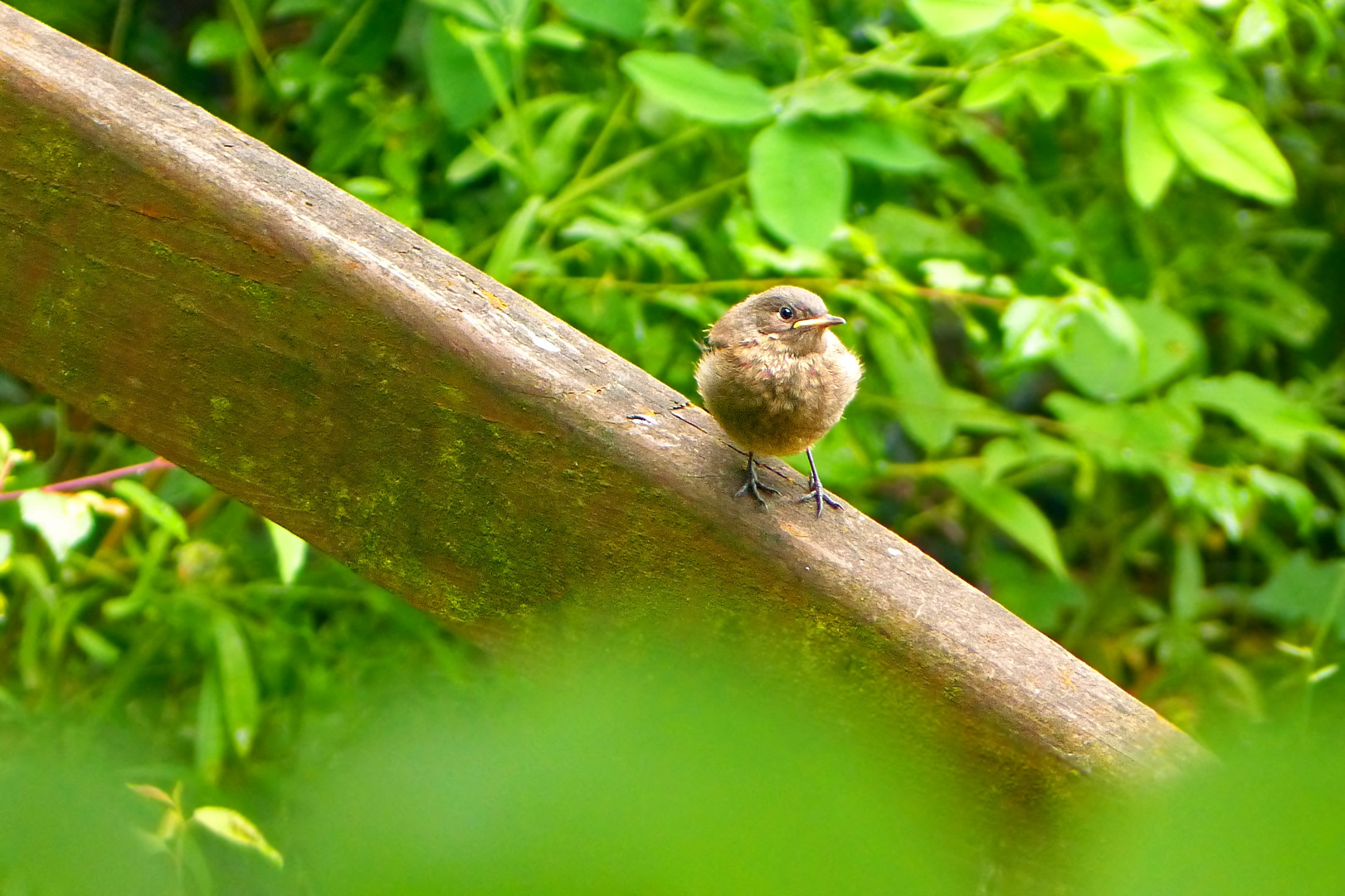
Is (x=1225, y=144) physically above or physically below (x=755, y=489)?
above

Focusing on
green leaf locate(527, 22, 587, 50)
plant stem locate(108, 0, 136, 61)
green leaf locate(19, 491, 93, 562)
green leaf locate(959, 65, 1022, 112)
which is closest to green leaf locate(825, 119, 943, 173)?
green leaf locate(959, 65, 1022, 112)

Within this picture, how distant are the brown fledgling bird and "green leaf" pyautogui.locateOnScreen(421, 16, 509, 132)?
2.46 feet

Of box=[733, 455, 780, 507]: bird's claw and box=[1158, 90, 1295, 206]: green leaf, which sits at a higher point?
box=[1158, 90, 1295, 206]: green leaf

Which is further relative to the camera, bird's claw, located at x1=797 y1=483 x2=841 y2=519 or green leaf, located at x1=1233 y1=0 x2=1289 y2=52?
green leaf, located at x1=1233 y1=0 x2=1289 y2=52

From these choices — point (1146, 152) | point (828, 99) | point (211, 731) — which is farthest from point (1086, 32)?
point (211, 731)

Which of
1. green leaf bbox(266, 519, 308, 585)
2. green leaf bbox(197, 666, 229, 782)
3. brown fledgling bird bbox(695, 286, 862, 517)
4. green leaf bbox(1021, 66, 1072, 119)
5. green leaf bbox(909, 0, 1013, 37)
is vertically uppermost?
green leaf bbox(909, 0, 1013, 37)

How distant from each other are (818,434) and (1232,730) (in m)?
1.71

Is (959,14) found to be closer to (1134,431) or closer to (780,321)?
(780,321)

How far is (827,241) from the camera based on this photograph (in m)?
2.25

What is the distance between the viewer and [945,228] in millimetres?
2867

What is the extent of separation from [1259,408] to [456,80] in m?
1.84

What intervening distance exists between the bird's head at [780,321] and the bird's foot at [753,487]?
64cm

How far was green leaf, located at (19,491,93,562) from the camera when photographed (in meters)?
1.62

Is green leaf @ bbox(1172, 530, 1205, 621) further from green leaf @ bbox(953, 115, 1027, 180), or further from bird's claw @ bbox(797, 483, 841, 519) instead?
bird's claw @ bbox(797, 483, 841, 519)
